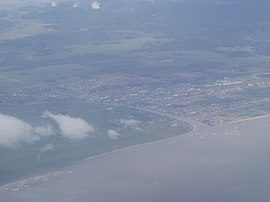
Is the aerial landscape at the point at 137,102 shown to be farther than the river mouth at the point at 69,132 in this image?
No

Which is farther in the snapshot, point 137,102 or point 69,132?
point 137,102

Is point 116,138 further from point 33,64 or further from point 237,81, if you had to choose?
point 33,64

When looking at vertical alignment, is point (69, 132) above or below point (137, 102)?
above

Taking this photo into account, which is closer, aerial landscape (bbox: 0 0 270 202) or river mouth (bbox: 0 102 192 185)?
aerial landscape (bbox: 0 0 270 202)

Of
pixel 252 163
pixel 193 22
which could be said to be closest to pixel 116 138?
pixel 252 163
